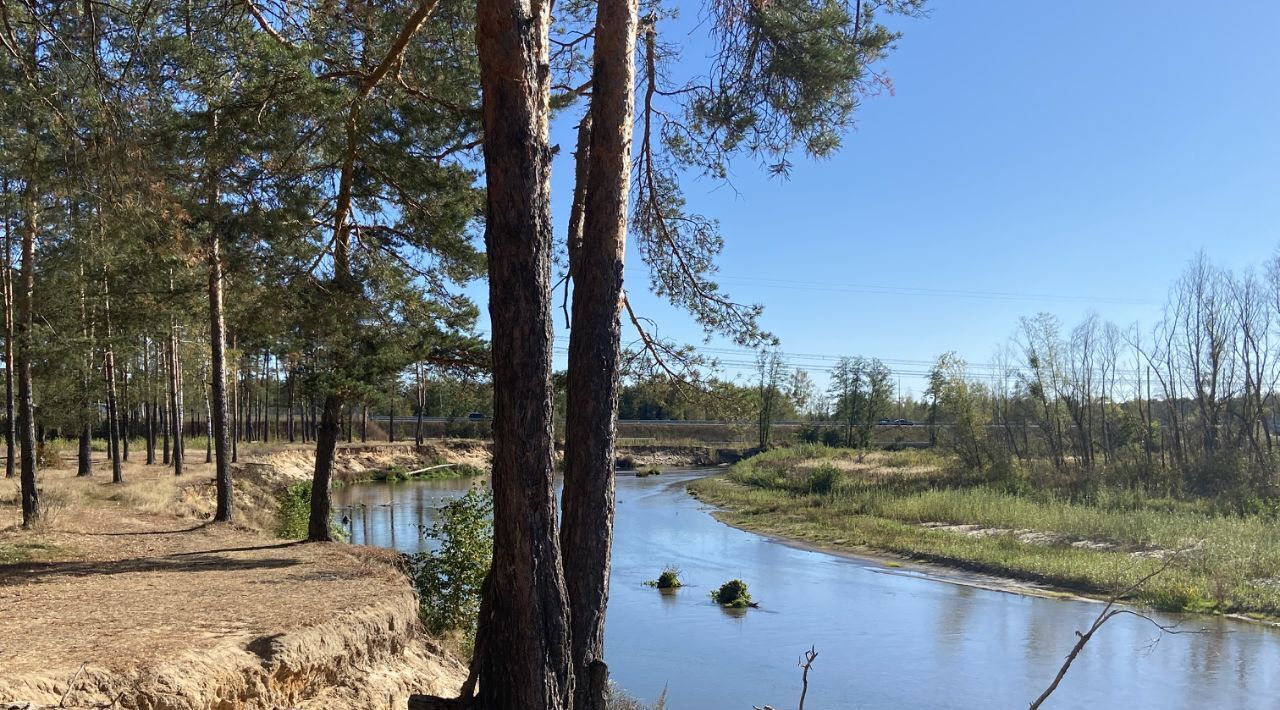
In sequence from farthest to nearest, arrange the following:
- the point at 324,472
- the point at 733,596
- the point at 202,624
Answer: the point at 733,596 < the point at 324,472 < the point at 202,624

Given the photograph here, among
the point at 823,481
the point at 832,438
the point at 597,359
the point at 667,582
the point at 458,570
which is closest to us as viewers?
the point at 597,359

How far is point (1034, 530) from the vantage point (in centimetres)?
2406

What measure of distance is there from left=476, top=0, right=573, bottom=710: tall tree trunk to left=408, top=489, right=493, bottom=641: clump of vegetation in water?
635cm

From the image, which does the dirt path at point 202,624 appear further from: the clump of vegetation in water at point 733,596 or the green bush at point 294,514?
the clump of vegetation in water at point 733,596

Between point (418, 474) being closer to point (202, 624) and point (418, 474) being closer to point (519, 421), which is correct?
point (202, 624)

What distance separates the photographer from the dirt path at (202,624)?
16.3ft

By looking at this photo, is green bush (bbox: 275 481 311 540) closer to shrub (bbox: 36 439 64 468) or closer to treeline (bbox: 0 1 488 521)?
treeline (bbox: 0 1 488 521)

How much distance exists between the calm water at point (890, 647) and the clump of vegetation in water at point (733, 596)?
0.37 metres

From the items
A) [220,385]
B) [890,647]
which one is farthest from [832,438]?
[220,385]

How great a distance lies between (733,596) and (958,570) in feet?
22.6

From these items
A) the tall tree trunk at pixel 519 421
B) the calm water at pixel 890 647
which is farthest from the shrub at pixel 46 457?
the tall tree trunk at pixel 519 421

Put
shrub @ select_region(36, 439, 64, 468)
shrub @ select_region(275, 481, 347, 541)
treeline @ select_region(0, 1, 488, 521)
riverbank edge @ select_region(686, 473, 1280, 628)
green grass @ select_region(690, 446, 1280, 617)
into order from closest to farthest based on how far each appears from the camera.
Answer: treeline @ select_region(0, 1, 488, 521) < shrub @ select_region(275, 481, 347, 541) < green grass @ select_region(690, 446, 1280, 617) < riverbank edge @ select_region(686, 473, 1280, 628) < shrub @ select_region(36, 439, 64, 468)

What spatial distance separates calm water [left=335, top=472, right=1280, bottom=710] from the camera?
1173 centimetres

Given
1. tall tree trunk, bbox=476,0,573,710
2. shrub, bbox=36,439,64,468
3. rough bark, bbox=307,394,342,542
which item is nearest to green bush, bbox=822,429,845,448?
shrub, bbox=36,439,64,468
